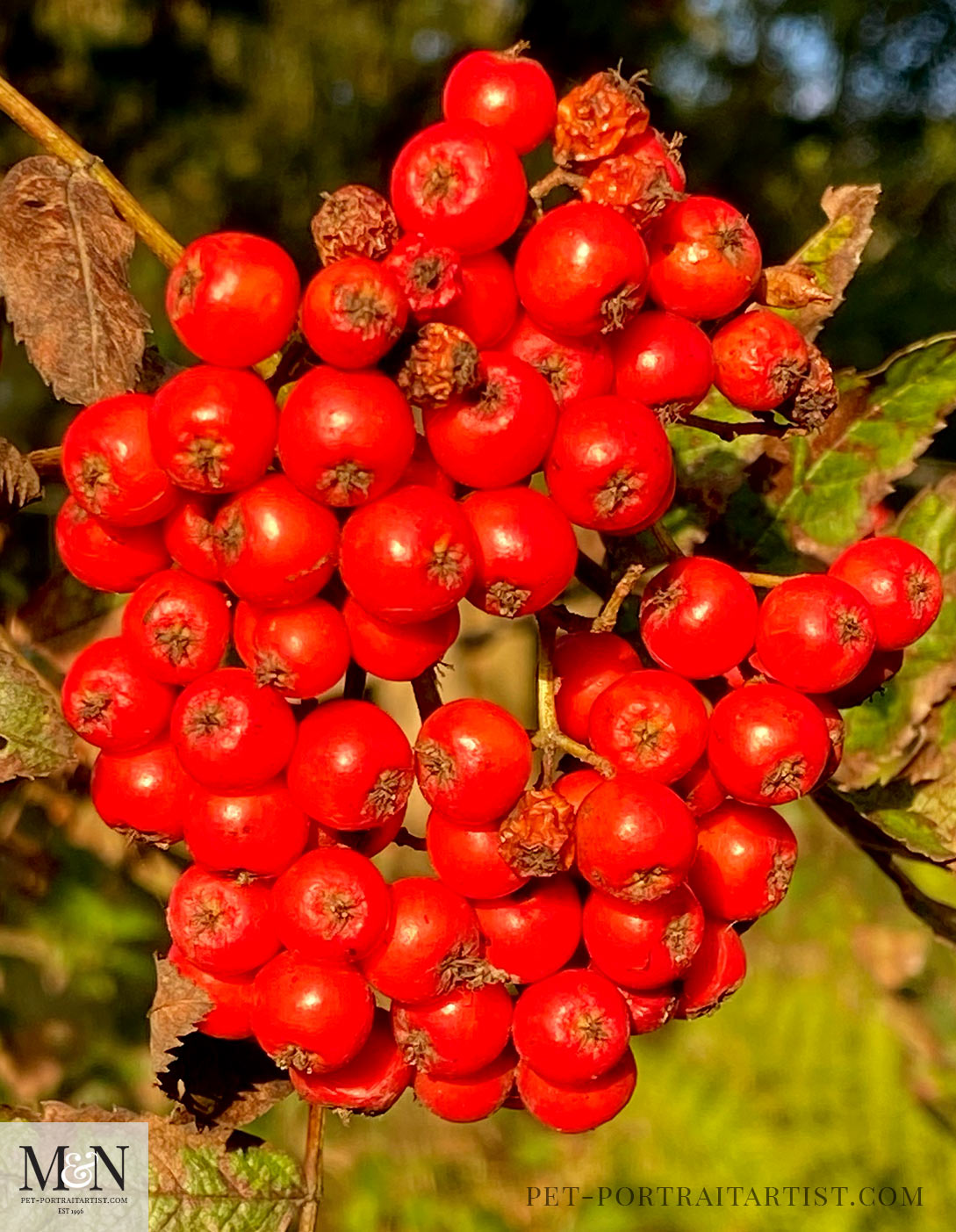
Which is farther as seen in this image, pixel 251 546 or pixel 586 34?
pixel 586 34

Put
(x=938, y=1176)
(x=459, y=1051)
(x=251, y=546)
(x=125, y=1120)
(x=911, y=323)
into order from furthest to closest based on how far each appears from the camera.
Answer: (x=911, y=323) → (x=938, y=1176) → (x=125, y=1120) → (x=459, y=1051) → (x=251, y=546)

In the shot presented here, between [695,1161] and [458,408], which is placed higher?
[458,408]

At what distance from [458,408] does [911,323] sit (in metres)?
3.50

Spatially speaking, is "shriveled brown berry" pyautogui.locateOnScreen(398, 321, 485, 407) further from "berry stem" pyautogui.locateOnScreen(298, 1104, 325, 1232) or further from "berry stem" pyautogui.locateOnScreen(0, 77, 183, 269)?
"berry stem" pyautogui.locateOnScreen(298, 1104, 325, 1232)

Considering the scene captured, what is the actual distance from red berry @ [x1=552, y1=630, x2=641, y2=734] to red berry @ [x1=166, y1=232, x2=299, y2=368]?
58 cm

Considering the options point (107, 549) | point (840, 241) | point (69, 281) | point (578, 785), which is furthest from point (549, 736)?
point (840, 241)

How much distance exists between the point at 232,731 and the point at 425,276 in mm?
576

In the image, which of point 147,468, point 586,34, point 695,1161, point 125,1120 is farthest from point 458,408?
point 695,1161

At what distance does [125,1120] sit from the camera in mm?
2090

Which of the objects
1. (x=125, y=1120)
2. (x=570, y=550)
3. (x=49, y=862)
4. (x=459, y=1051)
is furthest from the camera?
(x=49, y=862)

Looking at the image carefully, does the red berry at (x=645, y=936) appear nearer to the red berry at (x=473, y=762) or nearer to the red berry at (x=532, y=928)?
the red berry at (x=532, y=928)

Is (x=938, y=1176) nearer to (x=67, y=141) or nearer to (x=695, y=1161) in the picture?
(x=695, y=1161)

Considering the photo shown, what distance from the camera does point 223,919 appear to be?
64.3 inches

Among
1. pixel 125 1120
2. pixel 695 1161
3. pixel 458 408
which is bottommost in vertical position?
pixel 695 1161
